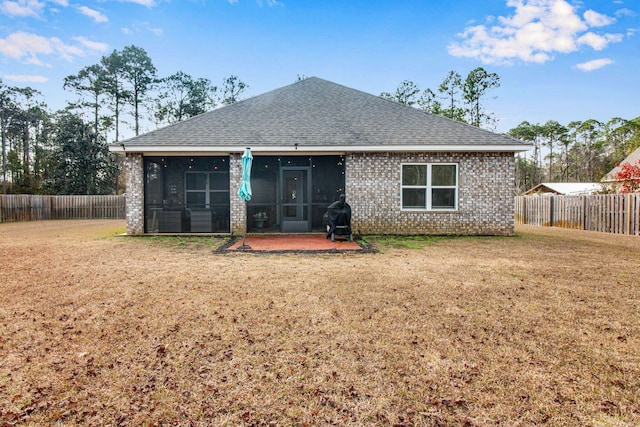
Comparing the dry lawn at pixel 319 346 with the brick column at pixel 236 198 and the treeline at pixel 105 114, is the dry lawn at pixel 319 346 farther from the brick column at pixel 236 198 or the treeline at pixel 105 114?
the treeline at pixel 105 114

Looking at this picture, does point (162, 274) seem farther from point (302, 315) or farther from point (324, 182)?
point (324, 182)

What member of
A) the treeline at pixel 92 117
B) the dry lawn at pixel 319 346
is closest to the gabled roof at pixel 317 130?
the dry lawn at pixel 319 346

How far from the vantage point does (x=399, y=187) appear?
11.0 m

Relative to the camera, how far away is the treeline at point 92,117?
24672 millimetres

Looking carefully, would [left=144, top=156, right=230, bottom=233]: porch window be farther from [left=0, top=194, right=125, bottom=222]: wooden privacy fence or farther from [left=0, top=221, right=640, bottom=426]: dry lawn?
[left=0, top=194, right=125, bottom=222]: wooden privacy fence

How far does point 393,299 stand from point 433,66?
1164 inches

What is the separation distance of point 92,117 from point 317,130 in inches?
1086

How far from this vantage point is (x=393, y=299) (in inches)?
170

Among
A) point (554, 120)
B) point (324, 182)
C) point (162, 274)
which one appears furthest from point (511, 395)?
point (554, 120)

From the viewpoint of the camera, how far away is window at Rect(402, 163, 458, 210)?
11.1 m

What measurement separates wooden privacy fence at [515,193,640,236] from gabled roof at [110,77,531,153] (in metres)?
5.58

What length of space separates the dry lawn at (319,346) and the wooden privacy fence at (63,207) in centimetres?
1767

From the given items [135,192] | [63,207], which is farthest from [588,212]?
[63,207]

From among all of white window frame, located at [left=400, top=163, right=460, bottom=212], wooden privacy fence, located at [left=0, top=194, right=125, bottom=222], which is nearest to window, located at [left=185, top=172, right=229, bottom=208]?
white window frame, located at [left=400, top=163, right=460, bottom=212]
